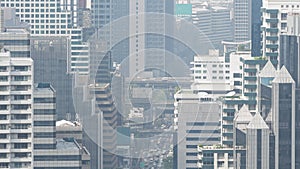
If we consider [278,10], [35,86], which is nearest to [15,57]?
[35,86]

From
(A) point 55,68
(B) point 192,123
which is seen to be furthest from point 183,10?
(B) point 192,123

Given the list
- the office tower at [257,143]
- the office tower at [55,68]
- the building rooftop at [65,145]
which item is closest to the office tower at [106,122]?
the office tower at [55,68]

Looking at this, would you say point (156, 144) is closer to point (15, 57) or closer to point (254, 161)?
point (254, 161)

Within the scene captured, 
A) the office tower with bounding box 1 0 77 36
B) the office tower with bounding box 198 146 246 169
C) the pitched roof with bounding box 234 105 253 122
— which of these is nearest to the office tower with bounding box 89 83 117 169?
the office tower with bounding box 198 146 246 169

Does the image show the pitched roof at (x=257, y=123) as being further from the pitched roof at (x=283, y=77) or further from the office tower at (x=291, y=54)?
the office tower at (x=291, y=54)

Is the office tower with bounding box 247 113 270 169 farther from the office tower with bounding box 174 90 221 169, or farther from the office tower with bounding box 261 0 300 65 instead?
the office tower with bounding box 174 90 221 169

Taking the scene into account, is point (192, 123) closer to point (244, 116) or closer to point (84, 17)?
point (244, 116)
